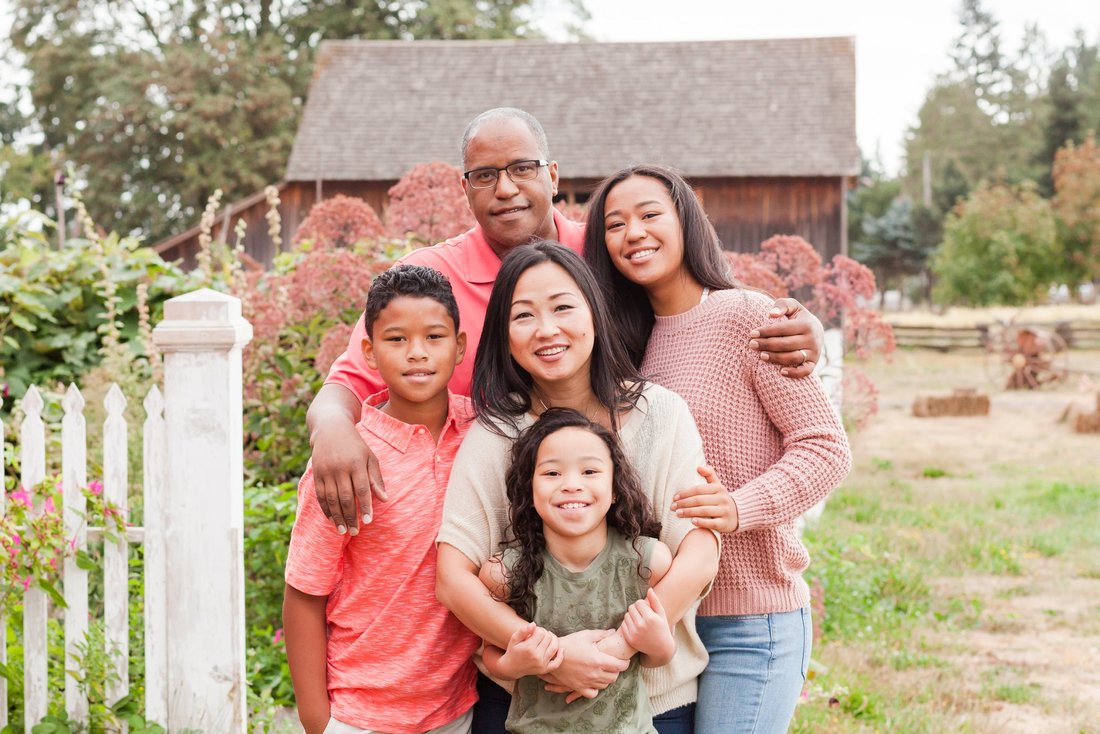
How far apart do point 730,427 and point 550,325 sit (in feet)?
1.58

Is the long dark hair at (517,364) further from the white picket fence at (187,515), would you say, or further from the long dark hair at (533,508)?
the white picket fence at (187,515)

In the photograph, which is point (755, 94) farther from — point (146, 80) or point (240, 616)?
point (240, 616)

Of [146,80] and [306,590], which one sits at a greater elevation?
[146,80]

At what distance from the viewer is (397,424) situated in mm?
2307

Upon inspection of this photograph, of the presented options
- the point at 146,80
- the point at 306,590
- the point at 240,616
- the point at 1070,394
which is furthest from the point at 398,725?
the point at 146,80

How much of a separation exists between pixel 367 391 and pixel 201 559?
1.17 metres

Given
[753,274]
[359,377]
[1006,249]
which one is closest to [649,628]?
[359,377]

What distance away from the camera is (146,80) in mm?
26344

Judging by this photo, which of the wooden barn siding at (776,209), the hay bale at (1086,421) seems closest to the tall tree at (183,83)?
the wooden barn siding at (776,209)

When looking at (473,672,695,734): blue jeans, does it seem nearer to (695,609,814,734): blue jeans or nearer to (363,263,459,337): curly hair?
(695,609,814,734): blue jeans

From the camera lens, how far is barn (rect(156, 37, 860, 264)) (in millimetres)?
20438

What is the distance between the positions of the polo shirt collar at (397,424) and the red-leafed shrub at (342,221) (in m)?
3.16

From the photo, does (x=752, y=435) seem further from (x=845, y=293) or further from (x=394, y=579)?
(x=845, y=293)

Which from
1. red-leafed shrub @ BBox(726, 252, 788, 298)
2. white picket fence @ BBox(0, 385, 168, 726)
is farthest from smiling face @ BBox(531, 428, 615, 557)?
red-leafed shrub @ BBox(726, 252, 788, 298)
